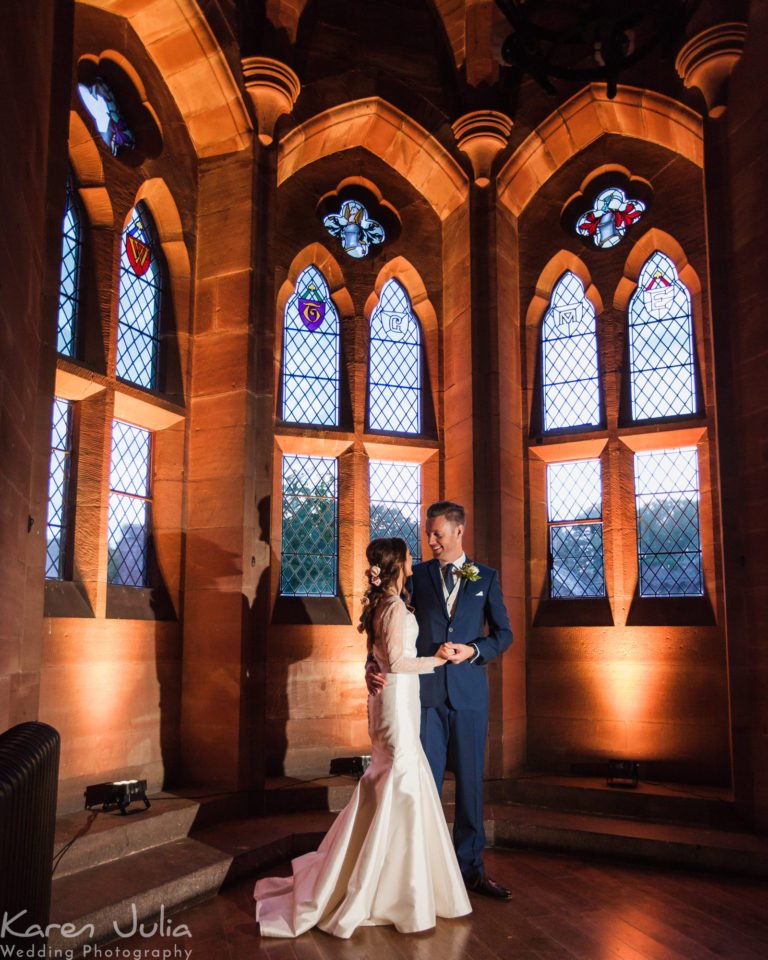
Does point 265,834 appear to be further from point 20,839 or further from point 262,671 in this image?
point 20,839

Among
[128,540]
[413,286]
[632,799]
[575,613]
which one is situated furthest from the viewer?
[413,286]

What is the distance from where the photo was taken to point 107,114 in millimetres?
6145

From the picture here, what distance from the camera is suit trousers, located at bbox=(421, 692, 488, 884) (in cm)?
423

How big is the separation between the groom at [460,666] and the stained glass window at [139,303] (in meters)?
2.91

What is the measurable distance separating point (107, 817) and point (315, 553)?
9.23 feet

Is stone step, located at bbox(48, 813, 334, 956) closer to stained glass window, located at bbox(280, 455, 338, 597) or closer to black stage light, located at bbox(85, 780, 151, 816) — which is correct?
black stage light, located at bbox(85, 780, 151, 816)

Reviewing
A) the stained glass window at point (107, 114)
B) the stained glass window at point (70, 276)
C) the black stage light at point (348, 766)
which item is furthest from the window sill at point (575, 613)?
the stained glass window at point (107, 114)

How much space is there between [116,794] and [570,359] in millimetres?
4993

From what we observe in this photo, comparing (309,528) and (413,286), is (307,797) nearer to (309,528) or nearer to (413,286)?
(309,528)

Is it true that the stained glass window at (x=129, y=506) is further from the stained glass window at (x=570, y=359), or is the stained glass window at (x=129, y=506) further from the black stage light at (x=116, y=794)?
the stained glass window at (x=570, y=359)

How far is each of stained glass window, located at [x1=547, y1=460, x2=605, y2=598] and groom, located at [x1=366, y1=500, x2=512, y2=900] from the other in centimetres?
293

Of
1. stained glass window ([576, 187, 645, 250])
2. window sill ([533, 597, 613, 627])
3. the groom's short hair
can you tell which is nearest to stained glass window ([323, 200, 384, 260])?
stained glass window ([576, 187, 645, 250])

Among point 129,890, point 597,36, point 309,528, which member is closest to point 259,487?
point 309,528

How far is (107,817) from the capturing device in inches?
187
